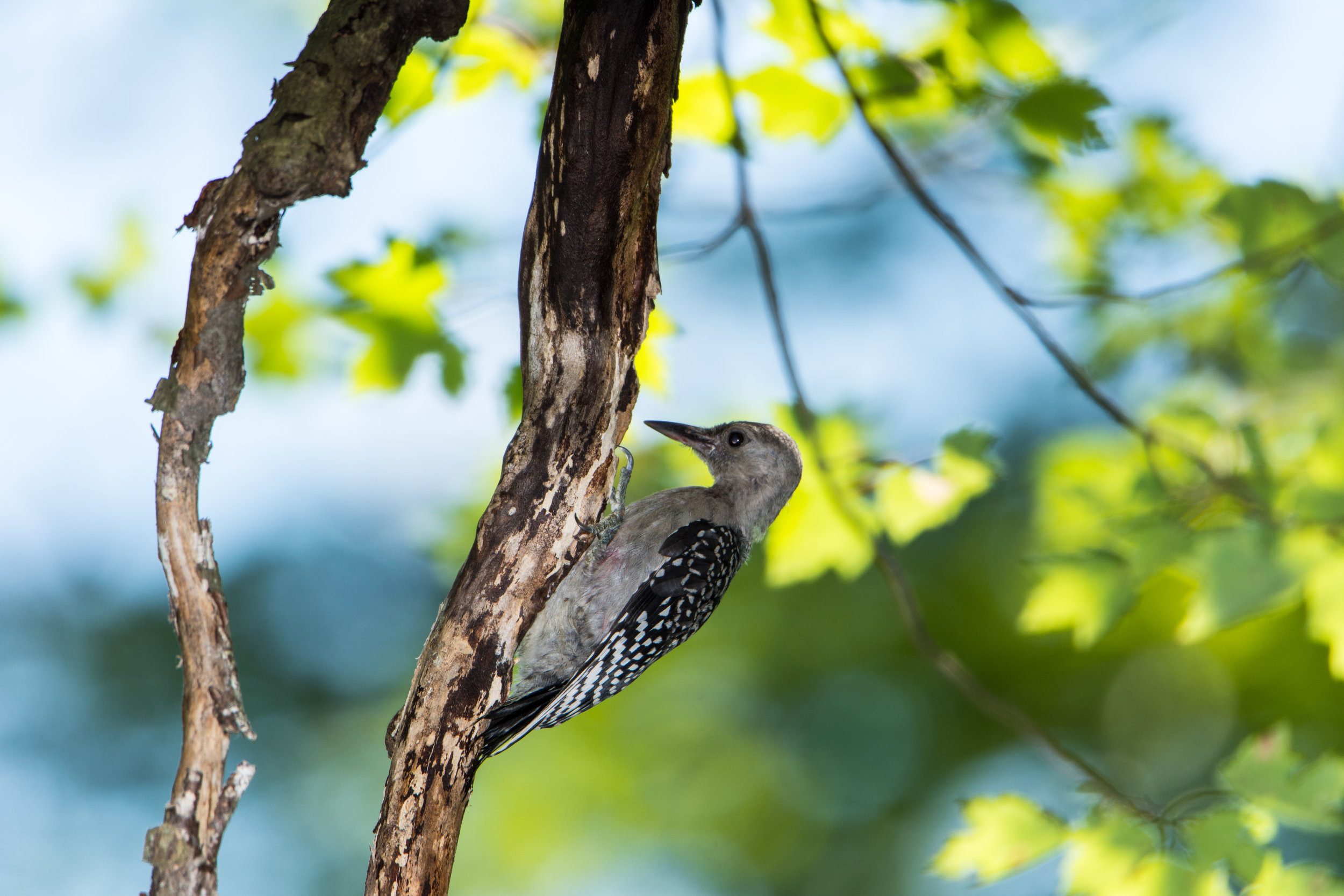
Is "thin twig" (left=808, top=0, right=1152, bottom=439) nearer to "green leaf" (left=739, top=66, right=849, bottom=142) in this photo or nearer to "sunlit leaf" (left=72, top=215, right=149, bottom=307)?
"green leaf" (left=739, top=66, right=849, bottom=142)

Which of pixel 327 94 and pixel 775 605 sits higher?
pixel 775 605

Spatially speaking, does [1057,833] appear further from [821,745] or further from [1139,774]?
[821,745]

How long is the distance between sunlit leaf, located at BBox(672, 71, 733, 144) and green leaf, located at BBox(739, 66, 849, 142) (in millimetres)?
162

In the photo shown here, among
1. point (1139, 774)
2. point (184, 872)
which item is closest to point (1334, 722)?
point (1139, 774)

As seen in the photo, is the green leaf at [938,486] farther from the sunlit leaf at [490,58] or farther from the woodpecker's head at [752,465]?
the sunlit leaf at [490,58]

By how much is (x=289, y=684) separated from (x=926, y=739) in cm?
848

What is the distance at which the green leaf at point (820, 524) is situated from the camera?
409 centimetres

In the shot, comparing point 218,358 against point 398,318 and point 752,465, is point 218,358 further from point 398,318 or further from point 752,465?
point 752,465

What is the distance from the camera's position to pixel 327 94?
236 cm

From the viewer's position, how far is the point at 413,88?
3203mm

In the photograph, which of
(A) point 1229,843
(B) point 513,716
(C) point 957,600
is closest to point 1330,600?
(A) point 1229,843

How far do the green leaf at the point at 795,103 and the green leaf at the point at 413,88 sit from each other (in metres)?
1.20

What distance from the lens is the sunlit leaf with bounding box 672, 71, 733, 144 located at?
12.7ft

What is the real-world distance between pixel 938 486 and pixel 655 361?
1256mm
